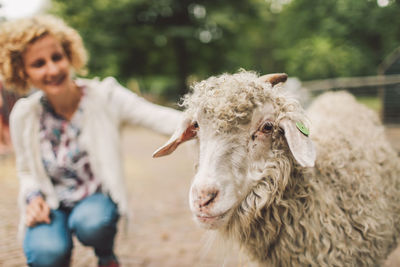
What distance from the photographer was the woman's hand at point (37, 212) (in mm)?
2418

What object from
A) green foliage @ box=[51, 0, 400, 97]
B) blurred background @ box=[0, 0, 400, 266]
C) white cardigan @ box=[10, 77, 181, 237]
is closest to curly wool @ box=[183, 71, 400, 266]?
white cardigan @ box=[10, 77, 181, 237]

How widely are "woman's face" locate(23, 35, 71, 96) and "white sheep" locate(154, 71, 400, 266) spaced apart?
1.14 m

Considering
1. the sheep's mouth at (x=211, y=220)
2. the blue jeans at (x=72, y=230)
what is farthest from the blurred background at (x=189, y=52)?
the sheep's mouth at (x=211, y=220)

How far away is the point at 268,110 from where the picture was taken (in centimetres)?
180

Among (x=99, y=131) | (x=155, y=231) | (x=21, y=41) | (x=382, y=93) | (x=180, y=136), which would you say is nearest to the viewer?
(x=180, y=136)

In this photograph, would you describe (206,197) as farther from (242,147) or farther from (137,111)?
(137,111)

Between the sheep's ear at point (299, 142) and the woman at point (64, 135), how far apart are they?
1.08m

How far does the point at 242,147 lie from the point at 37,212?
1.77 m

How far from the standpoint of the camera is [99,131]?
106 inches

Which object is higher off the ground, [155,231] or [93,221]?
[93,221]

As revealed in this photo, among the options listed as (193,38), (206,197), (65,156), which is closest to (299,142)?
(206,197)

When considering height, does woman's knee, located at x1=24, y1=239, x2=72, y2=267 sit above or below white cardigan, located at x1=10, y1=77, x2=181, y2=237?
below

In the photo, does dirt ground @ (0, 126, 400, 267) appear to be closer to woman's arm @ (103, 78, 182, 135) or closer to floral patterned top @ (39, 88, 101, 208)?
woman's arm @ (103, 78, 182, 135)

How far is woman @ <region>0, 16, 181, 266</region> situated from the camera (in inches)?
95.8
